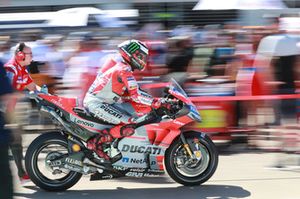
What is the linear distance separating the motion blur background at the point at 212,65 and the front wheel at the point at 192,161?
162 centimetres

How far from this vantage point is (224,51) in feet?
40.1

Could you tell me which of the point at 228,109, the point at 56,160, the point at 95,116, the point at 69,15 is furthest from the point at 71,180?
the point at 69,15

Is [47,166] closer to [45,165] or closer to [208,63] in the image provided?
[45,165]

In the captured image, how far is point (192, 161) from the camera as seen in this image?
6.84 metres

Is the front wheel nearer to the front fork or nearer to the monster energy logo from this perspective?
the front fork

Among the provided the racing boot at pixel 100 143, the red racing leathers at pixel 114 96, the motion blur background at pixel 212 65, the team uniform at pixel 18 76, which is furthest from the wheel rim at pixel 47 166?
the motion blur background at pixel 212 65

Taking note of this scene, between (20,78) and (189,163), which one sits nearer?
(189,163)

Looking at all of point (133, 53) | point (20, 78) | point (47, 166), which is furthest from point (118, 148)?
point (20, 78)

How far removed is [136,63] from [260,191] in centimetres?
192

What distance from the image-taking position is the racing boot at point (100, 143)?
6742 millimetres

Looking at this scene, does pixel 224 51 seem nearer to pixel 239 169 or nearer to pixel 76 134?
pixel 239 169

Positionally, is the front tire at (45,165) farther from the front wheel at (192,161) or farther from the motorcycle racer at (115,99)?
the front wheel at (192,161)

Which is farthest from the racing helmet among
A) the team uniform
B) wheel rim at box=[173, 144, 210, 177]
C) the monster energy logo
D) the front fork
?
the team uniform

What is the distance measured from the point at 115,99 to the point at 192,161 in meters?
1.08
